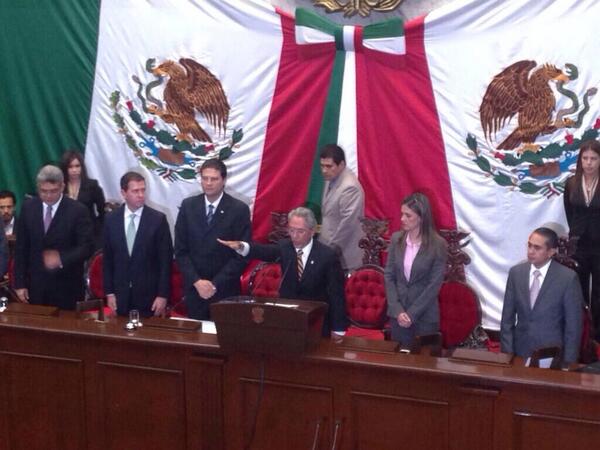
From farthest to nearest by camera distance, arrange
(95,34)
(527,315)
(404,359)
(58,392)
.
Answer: (95,34), (527,315), (58,392), (404,359)

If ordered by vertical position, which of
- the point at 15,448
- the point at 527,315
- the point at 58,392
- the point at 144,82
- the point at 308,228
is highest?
the point at 144,82

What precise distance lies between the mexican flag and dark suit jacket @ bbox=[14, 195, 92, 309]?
57.0 inches

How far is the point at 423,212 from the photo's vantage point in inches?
181

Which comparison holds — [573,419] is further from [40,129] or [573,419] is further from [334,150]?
[40,129]

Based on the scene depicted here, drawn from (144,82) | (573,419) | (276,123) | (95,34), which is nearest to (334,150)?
(276,123)

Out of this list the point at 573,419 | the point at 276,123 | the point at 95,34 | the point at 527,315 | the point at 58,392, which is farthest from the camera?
the point at 95,34

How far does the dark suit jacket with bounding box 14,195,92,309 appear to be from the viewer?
506cm

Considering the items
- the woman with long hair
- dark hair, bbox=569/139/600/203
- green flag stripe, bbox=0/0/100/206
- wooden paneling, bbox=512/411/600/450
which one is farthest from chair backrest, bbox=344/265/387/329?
green flag stripe, bbox=0/0/100/206

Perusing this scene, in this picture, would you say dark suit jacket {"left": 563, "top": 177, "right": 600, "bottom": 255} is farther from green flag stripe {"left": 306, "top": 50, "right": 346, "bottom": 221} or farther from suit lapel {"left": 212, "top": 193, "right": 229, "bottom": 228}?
suit lapel {"left": 212, "top": 193, "right": 229, "bottom": 228}

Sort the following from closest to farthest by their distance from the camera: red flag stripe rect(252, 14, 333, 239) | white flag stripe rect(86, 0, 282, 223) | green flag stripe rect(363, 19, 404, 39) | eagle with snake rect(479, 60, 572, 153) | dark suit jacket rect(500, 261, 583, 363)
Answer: dark suit jacket rect(500, 261, 583, 363)
eagle with snake rect(479, 60, 572, 153)
green flag stripe rect(363, 19, 404, 39)
red flag stripe rect(252, 14, 333, 239)
white flag stripe rect(86, 0, 282, 223)

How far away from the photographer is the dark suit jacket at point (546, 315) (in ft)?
13.9

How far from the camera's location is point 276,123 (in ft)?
20.1

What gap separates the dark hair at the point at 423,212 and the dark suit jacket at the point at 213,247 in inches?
36.9

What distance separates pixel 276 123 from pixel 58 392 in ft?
8.91
